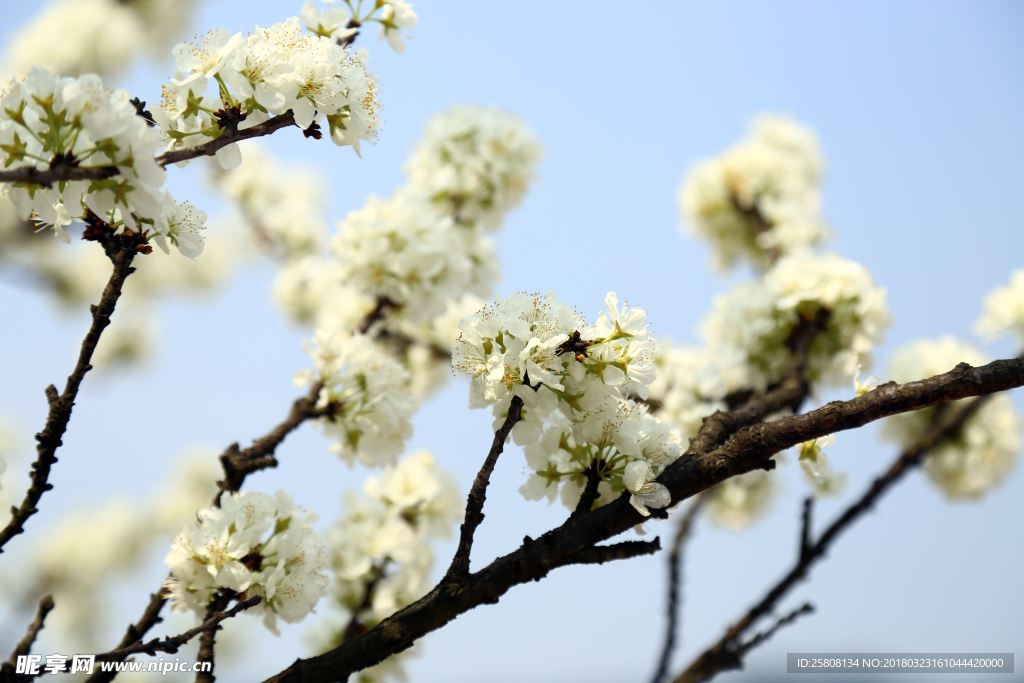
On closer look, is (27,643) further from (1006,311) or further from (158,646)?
(1006,311)

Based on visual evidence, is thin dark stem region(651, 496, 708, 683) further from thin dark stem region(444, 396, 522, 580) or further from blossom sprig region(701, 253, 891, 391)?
thin dark stem region(444, 396, 522, 580)

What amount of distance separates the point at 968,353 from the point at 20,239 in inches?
345

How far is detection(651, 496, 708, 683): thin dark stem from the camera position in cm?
333

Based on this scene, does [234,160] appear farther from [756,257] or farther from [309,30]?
[756,257]

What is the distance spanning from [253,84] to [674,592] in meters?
3.06

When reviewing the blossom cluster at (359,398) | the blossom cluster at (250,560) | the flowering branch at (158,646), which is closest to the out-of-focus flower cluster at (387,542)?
the blossom cluster at (359,398)

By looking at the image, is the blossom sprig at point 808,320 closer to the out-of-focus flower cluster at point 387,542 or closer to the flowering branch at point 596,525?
the out-of-focus flower cluster at point 387,542

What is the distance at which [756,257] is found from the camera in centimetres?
655

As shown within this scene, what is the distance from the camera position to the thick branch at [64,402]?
1.60m

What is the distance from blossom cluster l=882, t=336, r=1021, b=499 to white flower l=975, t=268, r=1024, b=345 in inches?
31.9

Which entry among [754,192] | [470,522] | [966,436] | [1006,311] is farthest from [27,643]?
[754,192]

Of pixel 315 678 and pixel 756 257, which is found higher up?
pixel 756 257

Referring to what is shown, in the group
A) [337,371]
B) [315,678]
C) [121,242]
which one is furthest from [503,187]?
[315,678]

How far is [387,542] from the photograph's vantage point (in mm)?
3258
